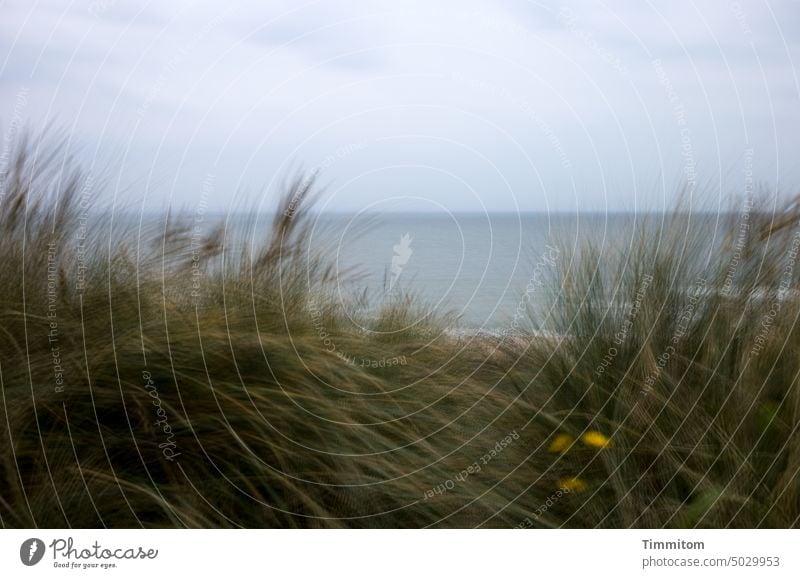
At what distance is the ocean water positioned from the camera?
319cm

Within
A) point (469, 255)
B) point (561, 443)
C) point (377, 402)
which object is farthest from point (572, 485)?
point (469, 255)

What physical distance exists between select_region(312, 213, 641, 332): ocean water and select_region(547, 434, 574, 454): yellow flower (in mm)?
547

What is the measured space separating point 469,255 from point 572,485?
1228 millimetres

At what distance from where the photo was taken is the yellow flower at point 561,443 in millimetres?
2736

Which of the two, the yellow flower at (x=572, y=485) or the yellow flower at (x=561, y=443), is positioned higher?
the yellow flower at (x=561, y=443)

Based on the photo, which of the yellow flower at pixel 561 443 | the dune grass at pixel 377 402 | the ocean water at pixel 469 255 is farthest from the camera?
the ocean water at pixel 469 255

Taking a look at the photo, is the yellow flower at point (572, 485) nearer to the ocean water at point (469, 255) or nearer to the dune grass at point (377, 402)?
the dune grass at point (377, 402)

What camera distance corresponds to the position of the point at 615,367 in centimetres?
278

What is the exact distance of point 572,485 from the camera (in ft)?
8.94

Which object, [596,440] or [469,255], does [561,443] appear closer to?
[596,440]

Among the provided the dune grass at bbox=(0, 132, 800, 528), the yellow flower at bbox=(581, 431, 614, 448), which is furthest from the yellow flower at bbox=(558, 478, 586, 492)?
the yellow flower at bbox=(581, 431, 614, 448)

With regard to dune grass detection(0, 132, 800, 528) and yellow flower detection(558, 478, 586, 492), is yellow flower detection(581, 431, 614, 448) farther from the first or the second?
yellow flower detection(558, 478, 586, 492)

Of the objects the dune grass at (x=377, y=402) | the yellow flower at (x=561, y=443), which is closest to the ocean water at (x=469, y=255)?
the dune grass at (x=377, y=402)
